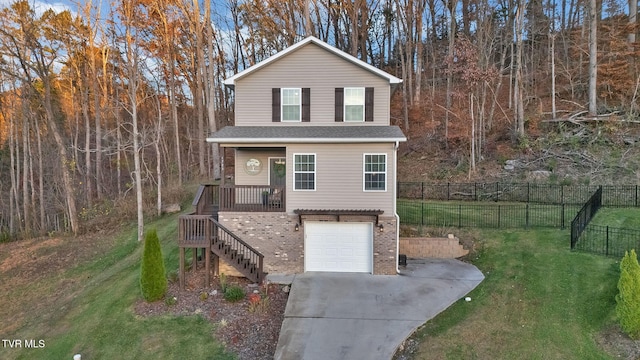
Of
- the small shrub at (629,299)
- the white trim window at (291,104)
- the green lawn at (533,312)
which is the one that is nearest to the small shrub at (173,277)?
the white trim window at (291,104)

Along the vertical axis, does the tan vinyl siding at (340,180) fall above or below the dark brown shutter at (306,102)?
below

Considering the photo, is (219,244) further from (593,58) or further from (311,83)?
(593,58)

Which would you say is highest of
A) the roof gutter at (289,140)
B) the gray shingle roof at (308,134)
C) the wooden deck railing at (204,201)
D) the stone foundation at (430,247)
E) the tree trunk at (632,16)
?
the tree trunk at (632,16)

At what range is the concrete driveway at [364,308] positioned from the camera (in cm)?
861

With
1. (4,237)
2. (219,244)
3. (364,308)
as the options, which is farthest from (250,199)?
(4,237)

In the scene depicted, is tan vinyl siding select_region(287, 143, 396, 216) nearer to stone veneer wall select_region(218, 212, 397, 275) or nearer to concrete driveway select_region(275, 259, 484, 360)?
stone veneer wall select_region(218, 212, 397, 275)

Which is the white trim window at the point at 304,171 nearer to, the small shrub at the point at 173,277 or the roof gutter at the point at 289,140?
the roof gutter at the point at 289,140

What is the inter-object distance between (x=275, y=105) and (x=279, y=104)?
0.51ft

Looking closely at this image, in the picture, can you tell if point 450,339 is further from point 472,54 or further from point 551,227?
point 472,54

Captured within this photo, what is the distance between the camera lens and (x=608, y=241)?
1221cm

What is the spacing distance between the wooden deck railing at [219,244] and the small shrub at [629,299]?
9.70 m

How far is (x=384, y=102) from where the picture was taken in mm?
13922

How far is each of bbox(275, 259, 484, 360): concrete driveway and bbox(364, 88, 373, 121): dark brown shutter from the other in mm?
5720

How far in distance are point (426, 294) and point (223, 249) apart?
6.58 m
